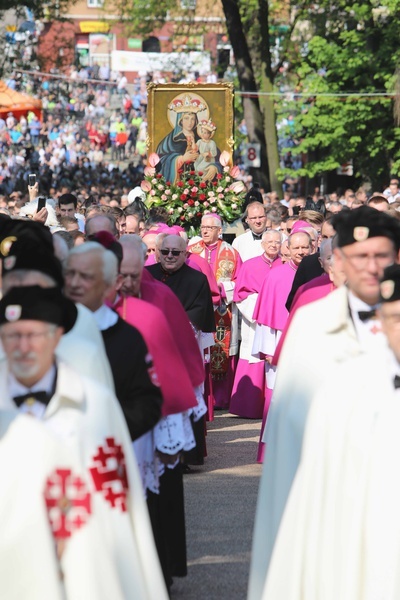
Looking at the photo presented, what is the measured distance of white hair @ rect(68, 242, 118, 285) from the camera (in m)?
6.42

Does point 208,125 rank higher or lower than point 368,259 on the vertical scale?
higher

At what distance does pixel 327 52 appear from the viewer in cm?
3466

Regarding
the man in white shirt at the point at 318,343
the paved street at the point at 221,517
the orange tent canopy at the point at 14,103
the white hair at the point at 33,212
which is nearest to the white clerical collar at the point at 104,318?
the man in white shirt at the point at 318,343

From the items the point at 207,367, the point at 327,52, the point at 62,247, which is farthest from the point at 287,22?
the point at 62,247

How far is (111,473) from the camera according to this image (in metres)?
5.29

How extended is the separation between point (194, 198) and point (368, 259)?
10.7 metres

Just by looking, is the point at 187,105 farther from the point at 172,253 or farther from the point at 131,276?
the point at 131,276

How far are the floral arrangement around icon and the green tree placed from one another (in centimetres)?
1722

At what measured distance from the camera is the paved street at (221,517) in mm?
8359

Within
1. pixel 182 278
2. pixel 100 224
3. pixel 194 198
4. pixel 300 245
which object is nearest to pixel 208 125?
pixel 194 198

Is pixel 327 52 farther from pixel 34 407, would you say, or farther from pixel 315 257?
pixel 34 407

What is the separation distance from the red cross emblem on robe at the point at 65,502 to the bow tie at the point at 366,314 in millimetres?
1584

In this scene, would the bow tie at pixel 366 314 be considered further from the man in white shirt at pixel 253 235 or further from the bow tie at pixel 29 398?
the man in white shirt at pixel 253 235

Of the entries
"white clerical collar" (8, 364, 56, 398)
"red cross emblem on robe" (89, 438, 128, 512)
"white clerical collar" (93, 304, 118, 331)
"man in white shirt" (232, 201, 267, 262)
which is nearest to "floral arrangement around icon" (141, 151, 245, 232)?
"man in white shirt" (232, 201, 267, 262)
